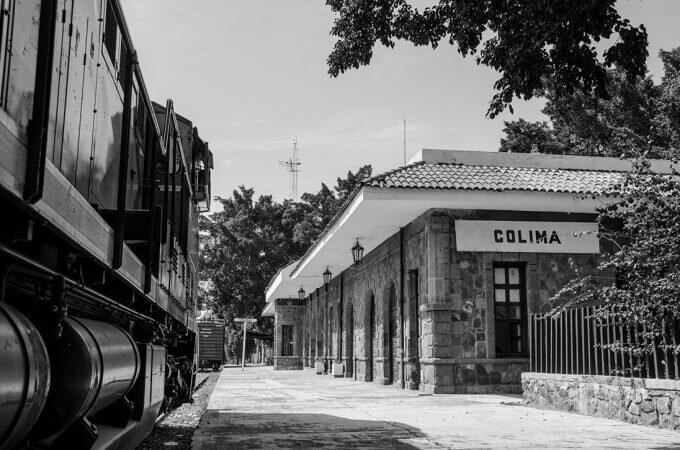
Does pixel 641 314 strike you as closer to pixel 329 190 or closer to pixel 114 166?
pixel 114 166

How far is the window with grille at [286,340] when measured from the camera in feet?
128

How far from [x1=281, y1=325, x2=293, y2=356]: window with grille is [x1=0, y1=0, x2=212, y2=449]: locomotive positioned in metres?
32.6

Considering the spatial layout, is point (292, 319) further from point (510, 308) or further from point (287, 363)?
point (510, 308)

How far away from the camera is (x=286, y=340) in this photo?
3959 centimetres

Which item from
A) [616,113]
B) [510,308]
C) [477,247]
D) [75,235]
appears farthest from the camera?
[616,113]

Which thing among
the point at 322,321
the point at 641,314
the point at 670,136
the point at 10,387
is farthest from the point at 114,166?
the point at 322,321

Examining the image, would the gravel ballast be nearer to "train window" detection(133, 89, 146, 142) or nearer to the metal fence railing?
"train window" detection(133, 89, 146, 142)

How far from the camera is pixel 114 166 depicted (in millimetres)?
5379

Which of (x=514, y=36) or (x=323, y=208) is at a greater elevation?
(x=323, y=208)

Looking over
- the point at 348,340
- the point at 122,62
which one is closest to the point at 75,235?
the point at 122,62

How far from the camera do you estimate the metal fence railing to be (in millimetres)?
7695

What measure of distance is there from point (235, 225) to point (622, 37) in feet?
166

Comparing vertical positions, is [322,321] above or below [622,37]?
below

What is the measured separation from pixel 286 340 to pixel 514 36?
35.1 meters
